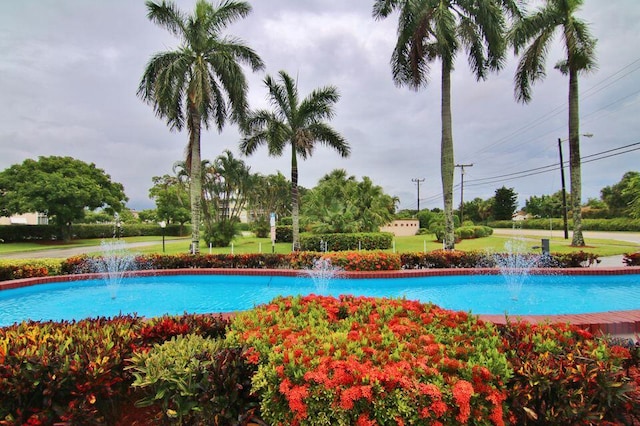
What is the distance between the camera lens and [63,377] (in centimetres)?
245

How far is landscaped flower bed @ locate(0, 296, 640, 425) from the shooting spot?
2.04 meters

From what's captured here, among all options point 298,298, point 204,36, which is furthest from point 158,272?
point 204,36

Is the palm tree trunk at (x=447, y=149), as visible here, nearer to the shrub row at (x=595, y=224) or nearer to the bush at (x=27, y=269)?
the bush at (x=27, y=269)

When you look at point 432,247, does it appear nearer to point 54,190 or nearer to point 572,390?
point 572,390

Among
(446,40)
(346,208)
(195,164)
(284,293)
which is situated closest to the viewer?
(284,293)

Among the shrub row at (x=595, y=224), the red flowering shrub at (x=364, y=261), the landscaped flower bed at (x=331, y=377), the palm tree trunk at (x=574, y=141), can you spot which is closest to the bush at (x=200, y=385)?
the landscaped flower bed at (x=331, y=377)

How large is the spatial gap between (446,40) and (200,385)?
1463 centimetres

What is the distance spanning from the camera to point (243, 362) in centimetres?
251

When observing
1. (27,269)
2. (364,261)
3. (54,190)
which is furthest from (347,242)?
(54,190)

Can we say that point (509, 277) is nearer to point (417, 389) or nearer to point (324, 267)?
point (324, 267)

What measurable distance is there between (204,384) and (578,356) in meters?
2.60

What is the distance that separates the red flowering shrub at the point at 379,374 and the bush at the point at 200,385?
158 millimetres

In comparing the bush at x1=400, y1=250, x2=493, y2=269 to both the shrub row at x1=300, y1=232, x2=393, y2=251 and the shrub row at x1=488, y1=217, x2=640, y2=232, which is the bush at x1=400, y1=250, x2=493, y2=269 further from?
the shrub row at x1=488, y1=217, x2=640, y2=232

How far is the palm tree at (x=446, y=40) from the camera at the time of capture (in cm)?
1349
